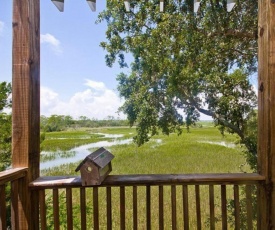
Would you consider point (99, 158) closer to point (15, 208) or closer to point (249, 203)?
point (15, 208)

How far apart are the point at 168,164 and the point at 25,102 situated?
124 inches

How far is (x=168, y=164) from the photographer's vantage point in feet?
13.9

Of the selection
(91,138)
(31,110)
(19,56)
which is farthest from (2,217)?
(91,138)

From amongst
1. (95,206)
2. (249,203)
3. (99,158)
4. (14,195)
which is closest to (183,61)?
(249,203)

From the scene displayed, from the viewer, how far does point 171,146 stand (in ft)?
15.6

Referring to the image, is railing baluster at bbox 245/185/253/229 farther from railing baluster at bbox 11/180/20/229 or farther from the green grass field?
the green grass field

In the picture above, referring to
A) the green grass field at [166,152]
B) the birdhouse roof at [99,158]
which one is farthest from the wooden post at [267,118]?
the green grass field at [166,152]

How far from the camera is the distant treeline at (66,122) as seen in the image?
328 centimetres

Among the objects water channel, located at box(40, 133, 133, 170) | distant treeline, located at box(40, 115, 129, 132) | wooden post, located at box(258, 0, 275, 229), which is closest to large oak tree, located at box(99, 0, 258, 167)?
water channel, located at box(40, 133, 133, 170)

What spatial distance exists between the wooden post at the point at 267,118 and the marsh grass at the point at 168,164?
2.22 metres

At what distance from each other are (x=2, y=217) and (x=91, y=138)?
2.58 metres

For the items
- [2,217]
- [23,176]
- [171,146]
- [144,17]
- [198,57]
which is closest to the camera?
[2,217]

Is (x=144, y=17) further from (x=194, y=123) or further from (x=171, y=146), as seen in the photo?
(x=171, y=146)

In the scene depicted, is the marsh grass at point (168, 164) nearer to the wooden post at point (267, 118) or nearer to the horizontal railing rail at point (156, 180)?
the horizontal railing rail at point (156, 180)
